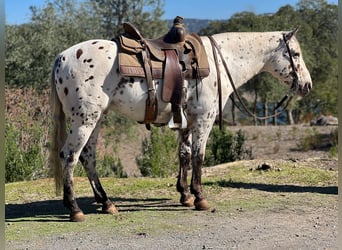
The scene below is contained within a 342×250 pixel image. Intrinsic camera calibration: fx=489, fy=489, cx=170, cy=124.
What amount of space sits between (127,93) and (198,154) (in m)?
1.07

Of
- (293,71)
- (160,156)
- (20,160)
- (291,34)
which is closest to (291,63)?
(293,71)

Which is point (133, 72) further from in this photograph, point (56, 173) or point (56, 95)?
point (56, 173)

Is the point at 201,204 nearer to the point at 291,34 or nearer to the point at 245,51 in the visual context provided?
the point at 245,51

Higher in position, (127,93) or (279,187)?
(127,93)

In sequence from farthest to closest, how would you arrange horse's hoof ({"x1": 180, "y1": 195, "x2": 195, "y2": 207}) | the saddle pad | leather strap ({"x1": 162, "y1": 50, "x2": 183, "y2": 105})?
horse's hoof ({"x1": 180, "y1": 195, "x2": 195, "y2": 207})
leather strap ({"x1": 162, "y1": 50, "x2": 183, "y2": 105})
the saddle pad

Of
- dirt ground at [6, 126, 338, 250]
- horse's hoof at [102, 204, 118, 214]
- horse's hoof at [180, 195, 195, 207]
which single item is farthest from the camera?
horse's hoof at [180, 195, 195, 207]

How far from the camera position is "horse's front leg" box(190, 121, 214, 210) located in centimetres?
534

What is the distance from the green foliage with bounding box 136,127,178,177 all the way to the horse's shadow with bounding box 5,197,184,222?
288 centimetres

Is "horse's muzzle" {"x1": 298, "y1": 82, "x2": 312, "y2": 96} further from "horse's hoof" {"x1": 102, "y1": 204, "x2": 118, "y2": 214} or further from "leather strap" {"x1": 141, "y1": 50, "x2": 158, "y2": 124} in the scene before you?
"horse's hoof" {"x1": 102, "y1": 204, "x2": 118, "y2": 214}

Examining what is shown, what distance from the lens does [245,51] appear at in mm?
5719

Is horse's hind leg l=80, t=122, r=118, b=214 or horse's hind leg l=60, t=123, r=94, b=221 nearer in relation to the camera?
horse's hind leg l=60, t=123, r=94, b=221

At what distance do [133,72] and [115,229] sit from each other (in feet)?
5.07

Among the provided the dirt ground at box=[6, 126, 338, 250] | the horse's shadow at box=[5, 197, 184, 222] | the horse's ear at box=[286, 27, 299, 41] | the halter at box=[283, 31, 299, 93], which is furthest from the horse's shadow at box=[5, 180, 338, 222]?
the horse's ear at box=[286, 27, 299, 41]

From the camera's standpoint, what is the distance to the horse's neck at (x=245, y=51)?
5652mm
